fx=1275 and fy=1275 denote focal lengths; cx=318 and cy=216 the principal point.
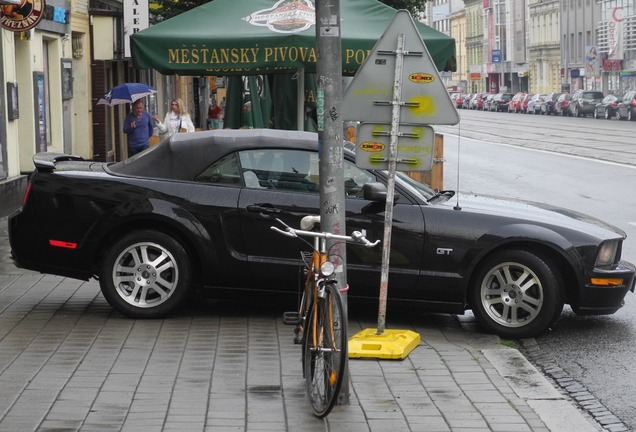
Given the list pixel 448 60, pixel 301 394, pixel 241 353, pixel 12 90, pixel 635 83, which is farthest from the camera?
pixel 635 83

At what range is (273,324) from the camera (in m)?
9.39

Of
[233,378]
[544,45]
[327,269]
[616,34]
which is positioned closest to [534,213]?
[233,378]

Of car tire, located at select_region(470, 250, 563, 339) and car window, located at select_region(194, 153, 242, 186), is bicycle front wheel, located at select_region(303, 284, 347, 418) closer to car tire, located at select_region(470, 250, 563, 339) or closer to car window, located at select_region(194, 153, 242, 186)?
car tire, located at select_region(470, 250, 563, 339)

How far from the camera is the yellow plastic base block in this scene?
26.9 feet

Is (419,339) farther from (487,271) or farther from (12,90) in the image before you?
(12,90)

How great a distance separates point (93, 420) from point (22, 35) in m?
13.5

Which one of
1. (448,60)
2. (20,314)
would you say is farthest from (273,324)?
(448,60)

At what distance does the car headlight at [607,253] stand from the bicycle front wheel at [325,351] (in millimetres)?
3238

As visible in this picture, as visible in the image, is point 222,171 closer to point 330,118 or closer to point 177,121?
point 330,118

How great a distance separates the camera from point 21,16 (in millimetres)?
17328

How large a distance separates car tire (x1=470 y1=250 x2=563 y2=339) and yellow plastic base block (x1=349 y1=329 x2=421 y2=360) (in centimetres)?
72

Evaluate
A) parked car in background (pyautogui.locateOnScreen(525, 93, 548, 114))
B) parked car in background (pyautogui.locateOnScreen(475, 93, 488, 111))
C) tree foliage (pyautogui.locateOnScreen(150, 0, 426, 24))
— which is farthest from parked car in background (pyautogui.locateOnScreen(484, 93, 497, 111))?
tree foliage (pyautogui.locateOnScreen(150, 0, 426, 24))

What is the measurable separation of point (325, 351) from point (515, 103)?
87250mm

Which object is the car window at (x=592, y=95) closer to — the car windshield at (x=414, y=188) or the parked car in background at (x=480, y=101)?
the parked car in background at (x=480, y=101)
